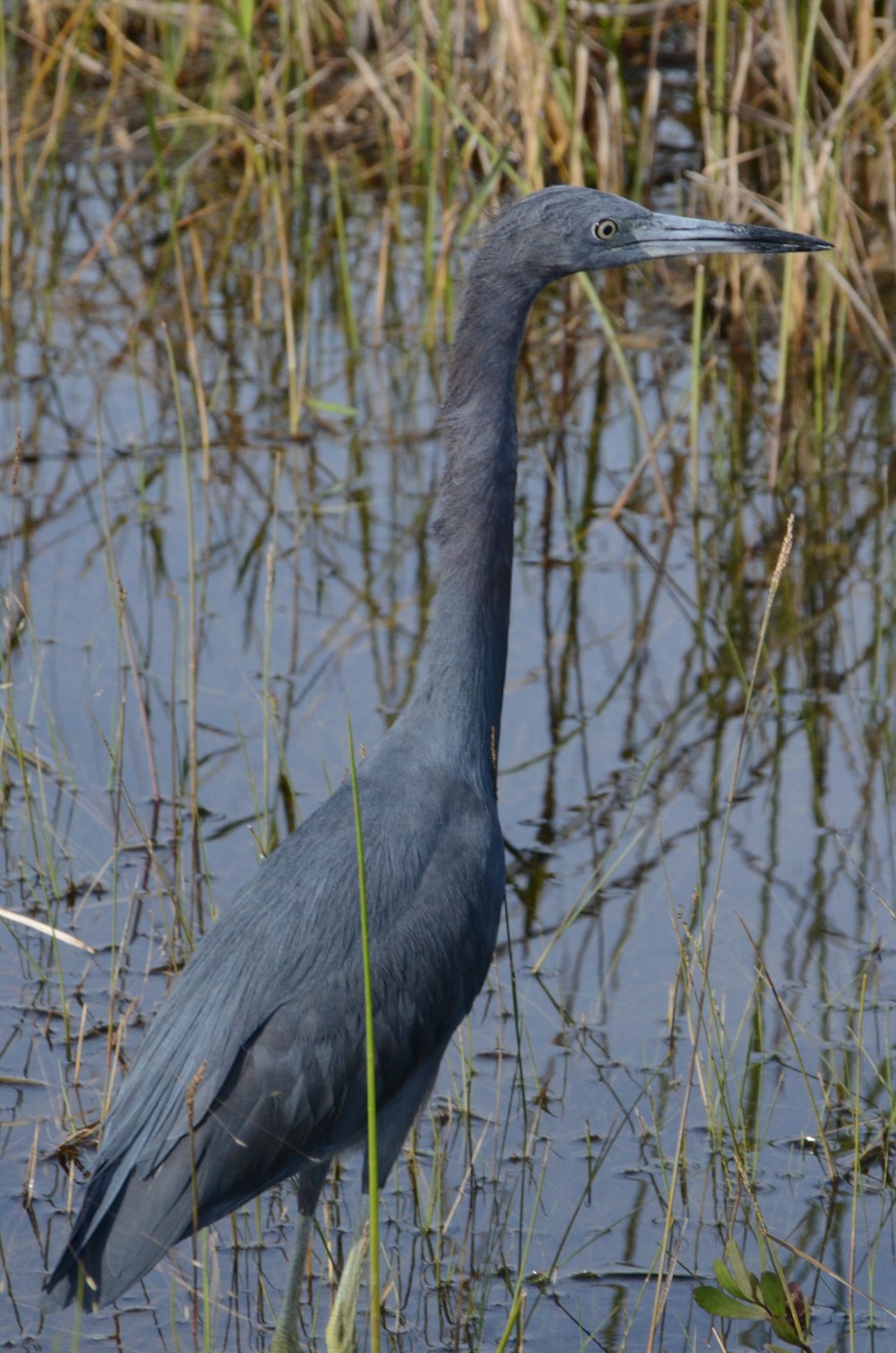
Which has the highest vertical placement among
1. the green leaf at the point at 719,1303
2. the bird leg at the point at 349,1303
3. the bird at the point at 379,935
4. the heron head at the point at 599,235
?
the heron head at the point at 599,235

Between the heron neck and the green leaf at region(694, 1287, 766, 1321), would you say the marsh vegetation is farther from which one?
the heron neck

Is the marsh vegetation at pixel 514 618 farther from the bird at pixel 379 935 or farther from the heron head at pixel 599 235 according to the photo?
the heron head at pixel 599 235

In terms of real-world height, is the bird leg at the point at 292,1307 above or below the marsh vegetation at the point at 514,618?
below

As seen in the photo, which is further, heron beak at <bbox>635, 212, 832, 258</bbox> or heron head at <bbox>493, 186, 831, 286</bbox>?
heron beak at <bbox>635, 212, 832, 258</bbox>

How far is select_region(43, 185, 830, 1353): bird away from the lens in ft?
9.59

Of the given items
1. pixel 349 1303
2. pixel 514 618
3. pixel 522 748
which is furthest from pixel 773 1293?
pixel 514 618

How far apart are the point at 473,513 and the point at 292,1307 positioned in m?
1.45

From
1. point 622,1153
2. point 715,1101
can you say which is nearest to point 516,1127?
point 622,1153

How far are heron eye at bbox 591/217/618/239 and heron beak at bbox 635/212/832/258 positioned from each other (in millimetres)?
52

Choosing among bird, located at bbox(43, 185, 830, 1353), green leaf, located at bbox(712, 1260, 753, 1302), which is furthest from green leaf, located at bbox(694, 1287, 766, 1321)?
bird, located at bbox(43, 185, 830, 1353)

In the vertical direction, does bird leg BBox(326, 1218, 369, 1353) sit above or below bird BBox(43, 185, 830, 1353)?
below

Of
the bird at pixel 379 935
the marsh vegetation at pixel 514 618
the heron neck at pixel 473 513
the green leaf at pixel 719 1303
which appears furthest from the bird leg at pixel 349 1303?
the heron neck at pixel 473 513

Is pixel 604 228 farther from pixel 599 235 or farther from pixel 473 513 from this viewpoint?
pixel 473 513

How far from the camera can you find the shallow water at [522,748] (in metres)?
3.40
